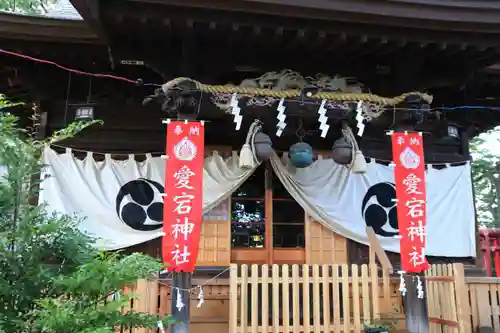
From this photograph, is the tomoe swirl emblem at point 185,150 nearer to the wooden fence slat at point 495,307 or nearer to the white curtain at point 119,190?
the white curtain at point 119,190

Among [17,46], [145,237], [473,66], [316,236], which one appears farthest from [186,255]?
[473,66]

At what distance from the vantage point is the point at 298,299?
5336 mm

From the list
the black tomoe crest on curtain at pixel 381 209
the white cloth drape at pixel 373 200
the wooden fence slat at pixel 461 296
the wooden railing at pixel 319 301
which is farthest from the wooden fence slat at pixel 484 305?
the black tomoe crest on curtain at pixel 381 209

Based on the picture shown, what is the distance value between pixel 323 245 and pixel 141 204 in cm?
277

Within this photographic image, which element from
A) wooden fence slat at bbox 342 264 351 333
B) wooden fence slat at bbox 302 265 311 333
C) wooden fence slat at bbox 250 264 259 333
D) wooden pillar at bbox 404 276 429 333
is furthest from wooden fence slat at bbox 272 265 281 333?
wooden pillar at bbox 404 276 429 333

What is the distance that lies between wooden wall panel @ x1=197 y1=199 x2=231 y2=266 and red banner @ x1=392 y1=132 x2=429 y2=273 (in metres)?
2.42

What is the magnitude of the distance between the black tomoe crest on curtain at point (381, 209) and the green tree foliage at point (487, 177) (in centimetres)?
1214

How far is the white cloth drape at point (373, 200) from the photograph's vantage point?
6781 mm

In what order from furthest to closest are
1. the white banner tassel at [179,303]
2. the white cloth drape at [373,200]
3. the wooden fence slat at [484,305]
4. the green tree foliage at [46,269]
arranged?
the white cloth drape at [373,200]
the wooden fence slat at [484,305]
the white banner tassel at [179,303]
the green tree foliage at [46,269]

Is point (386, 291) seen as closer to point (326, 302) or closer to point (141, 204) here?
point (326, 302)

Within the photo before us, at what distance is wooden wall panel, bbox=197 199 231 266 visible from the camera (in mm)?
6500

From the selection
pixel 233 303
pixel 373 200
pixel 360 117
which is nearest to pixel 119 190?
pixel 233 303

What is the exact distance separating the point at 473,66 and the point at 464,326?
132 inches

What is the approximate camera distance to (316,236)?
6.90 m
